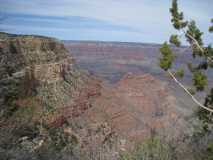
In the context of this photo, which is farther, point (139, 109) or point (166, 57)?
point (139, 109)

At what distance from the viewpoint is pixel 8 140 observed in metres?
20.5

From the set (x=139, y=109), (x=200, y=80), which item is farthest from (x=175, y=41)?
(x=139, y=109)

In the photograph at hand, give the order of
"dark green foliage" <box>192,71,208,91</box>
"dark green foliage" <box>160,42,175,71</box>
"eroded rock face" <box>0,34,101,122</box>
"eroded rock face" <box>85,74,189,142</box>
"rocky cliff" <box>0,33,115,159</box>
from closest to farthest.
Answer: "dark green foliage" <box>160,42,175,71</box>, "dark green foliage" <box>192,71,208,91</box>, "rocky cliff" <box>0,33,115,159</box>, "eroded rock face" <box>0,34,101,122</box>, "eroded rock face" <box>85,74,189,142</box>

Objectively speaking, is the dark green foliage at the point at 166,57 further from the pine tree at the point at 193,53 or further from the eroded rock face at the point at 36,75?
the eroded rock face at the point at 36,75

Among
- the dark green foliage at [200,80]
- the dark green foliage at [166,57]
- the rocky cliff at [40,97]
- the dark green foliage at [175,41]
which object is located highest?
the dark green foliage at [175,41]

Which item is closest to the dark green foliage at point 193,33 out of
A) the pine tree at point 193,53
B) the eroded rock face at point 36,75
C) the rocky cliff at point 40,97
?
the pine tree at point 193,53

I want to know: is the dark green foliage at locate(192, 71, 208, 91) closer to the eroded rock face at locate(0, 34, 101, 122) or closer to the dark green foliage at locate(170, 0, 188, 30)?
the dark green foliage at locate(170, 0, 188, 30)

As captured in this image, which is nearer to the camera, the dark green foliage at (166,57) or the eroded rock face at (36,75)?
the dark green foliage at (166,57)

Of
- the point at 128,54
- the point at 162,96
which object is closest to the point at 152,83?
the point at 162,96

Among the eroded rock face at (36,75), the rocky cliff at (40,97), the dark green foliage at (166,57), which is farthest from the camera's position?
the eroded rock face at (36,75)

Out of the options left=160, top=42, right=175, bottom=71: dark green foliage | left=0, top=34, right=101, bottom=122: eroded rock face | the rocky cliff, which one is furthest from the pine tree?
left=0, top=34, right=101, bottom=122: eroded rock face

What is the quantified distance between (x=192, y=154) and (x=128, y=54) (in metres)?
96.4

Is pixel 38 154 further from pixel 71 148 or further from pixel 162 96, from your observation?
pixel 162 96

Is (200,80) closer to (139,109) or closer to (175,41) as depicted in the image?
(175,41)
